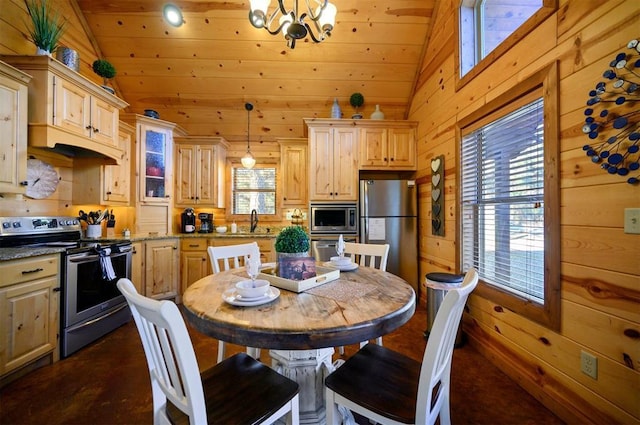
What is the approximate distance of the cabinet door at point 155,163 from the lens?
3326 mm

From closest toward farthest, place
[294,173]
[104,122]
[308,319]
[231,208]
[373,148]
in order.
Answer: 1. [308,319]
2. [104,122]
3. [373,148]
4. [294,173]
5. [231,208]

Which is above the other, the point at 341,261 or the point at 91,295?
the point at 341,261

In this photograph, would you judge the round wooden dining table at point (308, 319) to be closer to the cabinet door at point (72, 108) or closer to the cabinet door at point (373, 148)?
the cabinet door at point (72, 108)

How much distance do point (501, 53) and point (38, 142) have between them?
3.85 meters

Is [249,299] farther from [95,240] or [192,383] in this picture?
[95,240]

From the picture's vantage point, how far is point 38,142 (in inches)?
82.7

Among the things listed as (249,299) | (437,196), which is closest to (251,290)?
(249,299)

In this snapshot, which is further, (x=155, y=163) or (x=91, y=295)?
(x=155, y=163)

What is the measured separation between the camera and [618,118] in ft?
3.90

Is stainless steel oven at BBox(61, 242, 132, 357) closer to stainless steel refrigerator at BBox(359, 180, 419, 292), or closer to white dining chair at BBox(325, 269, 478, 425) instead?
white dining chair at BBox(325, 269, 478, 425)

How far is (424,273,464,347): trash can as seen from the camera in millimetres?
2113

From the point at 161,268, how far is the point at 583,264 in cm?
395

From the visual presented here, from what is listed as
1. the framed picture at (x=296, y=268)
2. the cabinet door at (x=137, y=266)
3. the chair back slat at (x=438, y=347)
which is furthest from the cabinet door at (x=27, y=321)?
the chair back slat at (x=438, y=347)

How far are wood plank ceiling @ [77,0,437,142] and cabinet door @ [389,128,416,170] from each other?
56 cm
